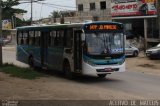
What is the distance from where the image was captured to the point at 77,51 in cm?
2050

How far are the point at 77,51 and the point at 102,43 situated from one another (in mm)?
1245

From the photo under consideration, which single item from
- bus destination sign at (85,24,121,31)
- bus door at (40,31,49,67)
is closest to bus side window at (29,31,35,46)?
bus door at (40,31,49,67)

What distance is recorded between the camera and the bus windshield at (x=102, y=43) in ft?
65.3

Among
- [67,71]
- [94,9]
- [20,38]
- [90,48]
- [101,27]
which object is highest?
[94,9]

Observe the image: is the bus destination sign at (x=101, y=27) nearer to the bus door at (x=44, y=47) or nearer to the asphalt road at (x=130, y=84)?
the asphalt road at (x=130, y=84)

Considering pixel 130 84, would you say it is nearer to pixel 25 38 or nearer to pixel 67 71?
pixel 67 71

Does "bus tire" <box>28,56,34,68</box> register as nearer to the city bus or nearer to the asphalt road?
the city bus

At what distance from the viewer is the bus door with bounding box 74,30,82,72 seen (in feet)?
66.4

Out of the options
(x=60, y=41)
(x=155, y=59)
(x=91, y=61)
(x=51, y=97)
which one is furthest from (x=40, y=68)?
(x=51, y=97)

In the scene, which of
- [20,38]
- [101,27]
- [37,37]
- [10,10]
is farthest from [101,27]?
[10,10]

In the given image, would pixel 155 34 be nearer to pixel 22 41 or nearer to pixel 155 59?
pixel 155 59

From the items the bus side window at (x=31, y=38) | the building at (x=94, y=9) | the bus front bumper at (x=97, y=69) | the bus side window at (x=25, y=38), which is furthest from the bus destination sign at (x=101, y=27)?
the building at (x=94, y=9)

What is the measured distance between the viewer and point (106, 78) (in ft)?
72.6

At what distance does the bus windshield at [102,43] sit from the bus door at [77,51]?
535 millimetres
